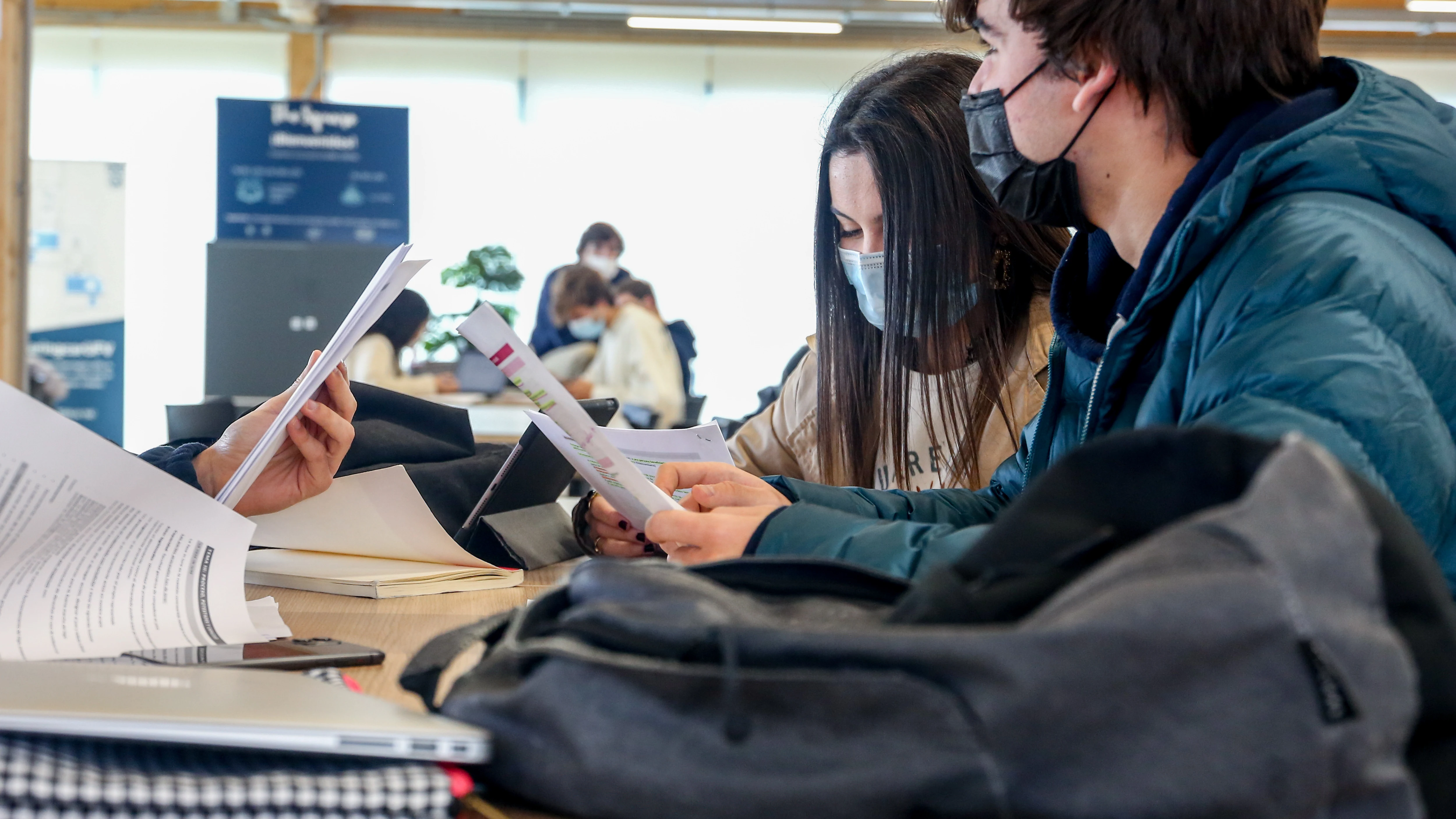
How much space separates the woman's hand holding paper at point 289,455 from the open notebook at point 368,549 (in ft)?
0.07

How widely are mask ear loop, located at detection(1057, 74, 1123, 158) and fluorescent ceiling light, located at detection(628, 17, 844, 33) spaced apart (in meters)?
6.37

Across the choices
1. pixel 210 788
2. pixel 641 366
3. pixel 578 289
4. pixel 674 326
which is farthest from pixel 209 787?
pixel 674 326

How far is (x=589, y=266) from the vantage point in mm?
5828

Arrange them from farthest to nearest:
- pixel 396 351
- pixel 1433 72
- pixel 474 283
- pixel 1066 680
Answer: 1. pixel 1433 72
2. pixel 474 283
3. pixel 396 351
4. pixel 1066 680

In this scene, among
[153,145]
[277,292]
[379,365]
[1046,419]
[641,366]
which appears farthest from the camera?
[153,145]

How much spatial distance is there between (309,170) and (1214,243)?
5813 millimetres

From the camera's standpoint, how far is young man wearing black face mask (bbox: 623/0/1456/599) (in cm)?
78

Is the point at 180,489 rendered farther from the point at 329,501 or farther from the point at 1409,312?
the point at 1409,312

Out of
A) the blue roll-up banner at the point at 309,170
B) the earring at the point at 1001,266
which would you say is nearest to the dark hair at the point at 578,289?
the blue roll-up banner at the point at 309,170

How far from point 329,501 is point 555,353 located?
466cm

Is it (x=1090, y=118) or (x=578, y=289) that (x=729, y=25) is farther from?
(x=1090, y=118)

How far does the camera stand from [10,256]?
2613 mm

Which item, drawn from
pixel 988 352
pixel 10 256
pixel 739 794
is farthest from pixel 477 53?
pixel 739 794

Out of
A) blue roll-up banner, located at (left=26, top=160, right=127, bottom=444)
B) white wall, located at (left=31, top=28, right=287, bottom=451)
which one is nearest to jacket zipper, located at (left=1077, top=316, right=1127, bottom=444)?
blue roll-up banner, located at (left=26, top=160, right=127, bottom=444)
